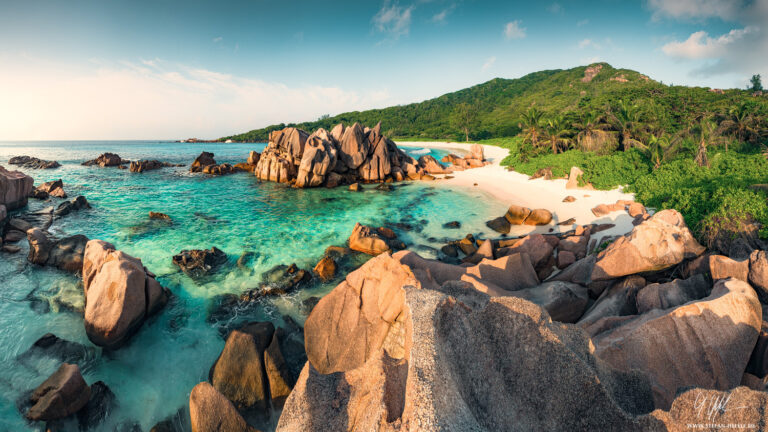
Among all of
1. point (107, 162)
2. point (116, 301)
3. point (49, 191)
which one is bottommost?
point (116, 301)

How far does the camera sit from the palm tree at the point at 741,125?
2341 centimetres

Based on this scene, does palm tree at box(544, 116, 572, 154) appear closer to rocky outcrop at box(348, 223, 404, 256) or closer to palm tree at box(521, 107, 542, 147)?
palm tree at box(521, 107, 542, 147)

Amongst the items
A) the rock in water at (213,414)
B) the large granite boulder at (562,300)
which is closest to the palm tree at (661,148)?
the large granite boulder at (562,300)

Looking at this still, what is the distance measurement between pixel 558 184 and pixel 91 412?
32836 mm

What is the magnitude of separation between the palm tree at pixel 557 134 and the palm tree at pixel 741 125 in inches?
522

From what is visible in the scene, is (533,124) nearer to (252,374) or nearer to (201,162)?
(252,374)

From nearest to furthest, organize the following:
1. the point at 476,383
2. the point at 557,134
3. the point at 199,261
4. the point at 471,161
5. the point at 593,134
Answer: the point at 476,383 → the point at 199,261 → the point at 593,134 → the point at 557,134 → the point at 471,161

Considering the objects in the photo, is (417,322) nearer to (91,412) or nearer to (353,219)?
(91,412)

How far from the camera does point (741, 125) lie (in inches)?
930

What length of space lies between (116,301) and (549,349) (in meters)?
12.2

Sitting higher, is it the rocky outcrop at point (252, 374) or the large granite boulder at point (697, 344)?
the large granite boulder at point (697, 344)

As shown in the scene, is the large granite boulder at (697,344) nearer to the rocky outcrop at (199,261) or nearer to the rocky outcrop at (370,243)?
the rocky outcrop at (370,243)

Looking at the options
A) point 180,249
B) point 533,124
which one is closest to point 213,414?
point 180,249

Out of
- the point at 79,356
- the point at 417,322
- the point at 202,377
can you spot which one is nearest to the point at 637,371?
the point at 417,322
